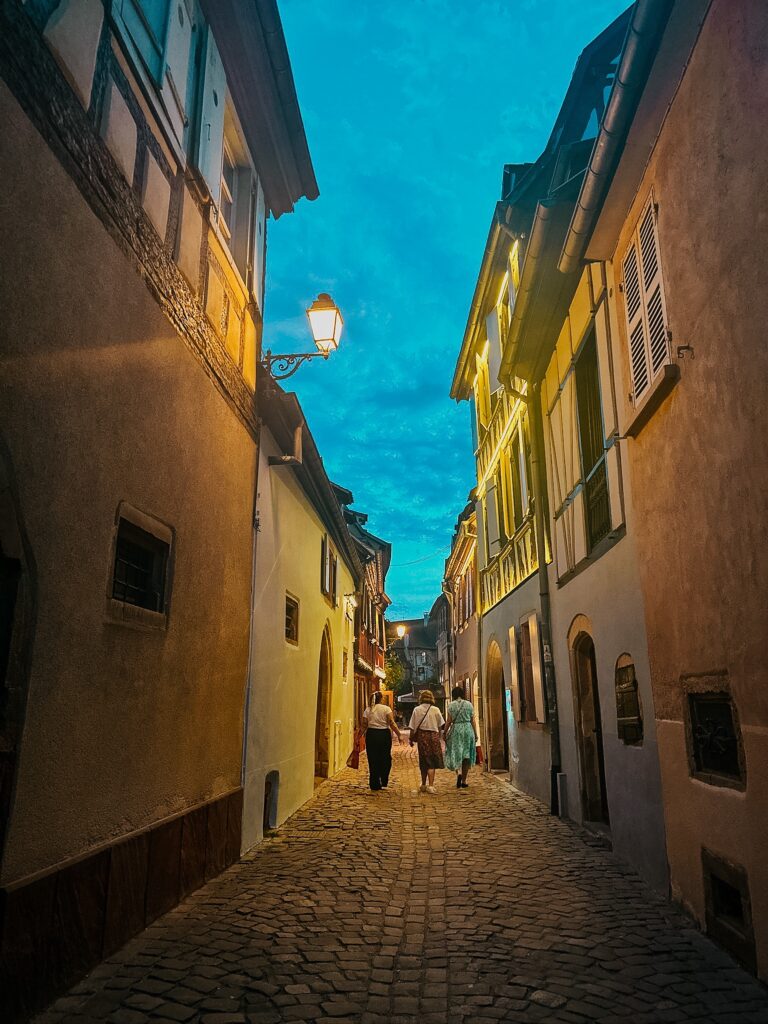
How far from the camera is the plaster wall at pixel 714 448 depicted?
3.53m

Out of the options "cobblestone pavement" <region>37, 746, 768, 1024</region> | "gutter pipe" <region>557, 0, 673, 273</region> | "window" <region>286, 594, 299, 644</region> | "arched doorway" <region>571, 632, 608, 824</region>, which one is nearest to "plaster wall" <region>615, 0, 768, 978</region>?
"gutter pipe" <region>557, 0, 673, 273</region>

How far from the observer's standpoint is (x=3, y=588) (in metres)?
→ 3.12

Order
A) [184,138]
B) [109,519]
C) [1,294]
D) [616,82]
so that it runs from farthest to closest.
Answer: [184,138]
[616,82]
[109,519]
[1,294]

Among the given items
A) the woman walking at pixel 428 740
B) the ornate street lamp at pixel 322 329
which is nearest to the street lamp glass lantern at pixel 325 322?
the ornate street lamp at pixel 322 329

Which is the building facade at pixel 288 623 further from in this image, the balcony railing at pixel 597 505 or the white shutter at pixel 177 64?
the balcony railing at pixel 597 505

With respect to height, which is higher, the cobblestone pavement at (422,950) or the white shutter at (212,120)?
the white shutter at (212,120)

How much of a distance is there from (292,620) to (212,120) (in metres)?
5.97

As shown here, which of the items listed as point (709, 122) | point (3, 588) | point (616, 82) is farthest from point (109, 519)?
point (616, 82)

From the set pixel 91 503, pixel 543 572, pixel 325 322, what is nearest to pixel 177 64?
pixel 325 322

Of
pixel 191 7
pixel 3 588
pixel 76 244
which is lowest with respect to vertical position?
pixel 3 588

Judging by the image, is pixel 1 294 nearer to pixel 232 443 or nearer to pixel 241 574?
pixel 232 443

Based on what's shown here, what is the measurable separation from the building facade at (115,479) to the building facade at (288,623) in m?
0.71

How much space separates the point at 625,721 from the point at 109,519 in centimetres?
458

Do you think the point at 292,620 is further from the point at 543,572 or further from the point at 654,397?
the point at 654,397
